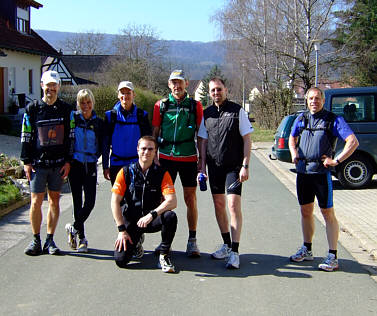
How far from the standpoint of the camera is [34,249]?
5.84 meters

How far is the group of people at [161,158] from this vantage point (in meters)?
5.40

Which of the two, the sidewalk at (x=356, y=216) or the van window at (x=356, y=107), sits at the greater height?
the van window at (x=356, y=107)

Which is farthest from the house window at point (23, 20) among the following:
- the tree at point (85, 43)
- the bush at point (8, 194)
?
the tree at point (85, 43)

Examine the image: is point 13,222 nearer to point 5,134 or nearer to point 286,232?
point 286,232

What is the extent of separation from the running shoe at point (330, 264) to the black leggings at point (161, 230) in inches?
61.4

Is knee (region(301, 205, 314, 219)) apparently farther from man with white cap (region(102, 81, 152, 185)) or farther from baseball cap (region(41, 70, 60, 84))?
baseball cap (region(41, 70, 60, 84))

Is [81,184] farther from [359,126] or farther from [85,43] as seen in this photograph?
[85,43]

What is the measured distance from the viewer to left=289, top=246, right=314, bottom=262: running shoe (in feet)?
18.5

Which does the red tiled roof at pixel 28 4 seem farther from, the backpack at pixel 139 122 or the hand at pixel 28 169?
the backpack at pixel 139 122

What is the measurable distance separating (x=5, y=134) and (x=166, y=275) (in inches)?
724

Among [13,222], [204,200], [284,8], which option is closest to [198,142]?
[13,222]

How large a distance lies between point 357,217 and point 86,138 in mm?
4394

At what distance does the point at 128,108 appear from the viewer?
5.77 m

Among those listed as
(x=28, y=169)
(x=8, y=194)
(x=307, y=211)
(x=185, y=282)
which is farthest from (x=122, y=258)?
(x=8, y=194)
